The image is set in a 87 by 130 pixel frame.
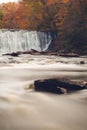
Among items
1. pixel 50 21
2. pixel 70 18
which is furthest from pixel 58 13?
pixel 70 18

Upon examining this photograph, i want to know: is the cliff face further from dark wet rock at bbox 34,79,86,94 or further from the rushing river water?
the rushing river water

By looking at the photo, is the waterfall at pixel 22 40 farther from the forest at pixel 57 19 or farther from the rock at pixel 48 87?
the rock at pixel 48 87

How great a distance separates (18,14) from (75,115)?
52.4m

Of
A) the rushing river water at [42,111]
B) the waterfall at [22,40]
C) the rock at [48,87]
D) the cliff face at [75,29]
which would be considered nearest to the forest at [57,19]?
the cliff face at [75,29]

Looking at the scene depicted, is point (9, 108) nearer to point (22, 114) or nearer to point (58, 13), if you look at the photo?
point (22, 114)

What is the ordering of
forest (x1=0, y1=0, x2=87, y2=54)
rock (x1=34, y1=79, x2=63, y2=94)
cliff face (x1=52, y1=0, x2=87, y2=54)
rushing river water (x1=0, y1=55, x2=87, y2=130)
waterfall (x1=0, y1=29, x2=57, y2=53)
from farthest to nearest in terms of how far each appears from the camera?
waterfall (x1=0, y1=29, x2=57, y2=53)
forest (x1=0, y1=0, x2=87, y2=54)
cliff face (x1=52, y1=0, x2=87, y2=54)
rock (x1=34, y1=79, x2=63, y2=94)
rushing river water (x1=0, y1=55, x2=87, y2=130)

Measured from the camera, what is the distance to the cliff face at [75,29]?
33.4 metres

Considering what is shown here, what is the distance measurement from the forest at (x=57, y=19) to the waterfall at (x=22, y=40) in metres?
1.94

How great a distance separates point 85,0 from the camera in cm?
3562

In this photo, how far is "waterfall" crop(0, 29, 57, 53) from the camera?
3578 cm

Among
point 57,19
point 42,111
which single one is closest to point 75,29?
point 57,19

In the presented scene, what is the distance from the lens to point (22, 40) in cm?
3831

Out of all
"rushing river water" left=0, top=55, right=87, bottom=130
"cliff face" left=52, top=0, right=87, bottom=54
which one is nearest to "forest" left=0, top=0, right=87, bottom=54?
"cliff face" left=52, top=0, right=87, bottom=54

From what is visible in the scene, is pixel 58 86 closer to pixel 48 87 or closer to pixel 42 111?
pixel 48 87
